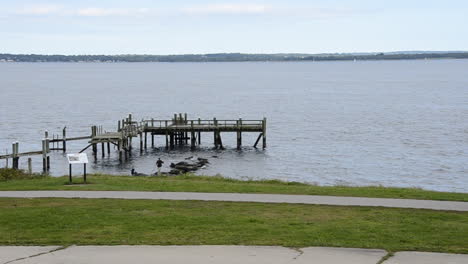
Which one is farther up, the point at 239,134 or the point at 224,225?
the point at 224,225

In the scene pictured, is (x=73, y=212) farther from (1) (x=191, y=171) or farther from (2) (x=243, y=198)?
(1) (x=191, y=171)

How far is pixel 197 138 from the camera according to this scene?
6744 cm

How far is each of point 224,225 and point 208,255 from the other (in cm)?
281

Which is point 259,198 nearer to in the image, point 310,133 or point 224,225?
point 224,225

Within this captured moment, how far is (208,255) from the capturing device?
14.8m

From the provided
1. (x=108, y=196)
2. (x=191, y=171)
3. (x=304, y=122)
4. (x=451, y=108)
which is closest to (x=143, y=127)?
(x=191, y=171)

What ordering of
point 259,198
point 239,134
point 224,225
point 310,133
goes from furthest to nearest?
point 310,133 < point 239,134 < point 259,198 < point 224,225

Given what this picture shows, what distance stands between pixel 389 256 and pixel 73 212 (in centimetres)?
848

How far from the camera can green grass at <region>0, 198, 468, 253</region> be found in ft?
52.3

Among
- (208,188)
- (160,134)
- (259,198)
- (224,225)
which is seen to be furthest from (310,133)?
→ (224,225)

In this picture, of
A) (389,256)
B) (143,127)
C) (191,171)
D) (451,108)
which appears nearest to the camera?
(389,256)

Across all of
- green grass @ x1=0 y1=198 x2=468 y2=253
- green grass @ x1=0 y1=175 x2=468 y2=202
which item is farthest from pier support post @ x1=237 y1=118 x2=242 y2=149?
green grass @ x1=0 y1=198 x2=468 y2=253

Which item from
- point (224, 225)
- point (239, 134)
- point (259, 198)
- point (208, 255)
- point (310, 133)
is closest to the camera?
point (208, 255)

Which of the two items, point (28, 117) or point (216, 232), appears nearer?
point (216, 232)
